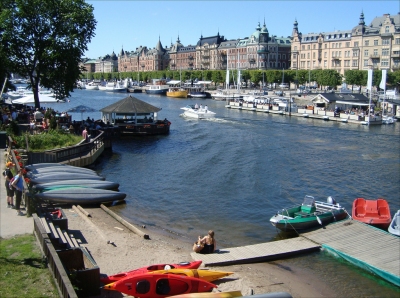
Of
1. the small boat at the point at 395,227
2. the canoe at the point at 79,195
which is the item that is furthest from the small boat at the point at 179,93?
the small boat at the point at 395,227

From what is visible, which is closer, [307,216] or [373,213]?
[307,216]

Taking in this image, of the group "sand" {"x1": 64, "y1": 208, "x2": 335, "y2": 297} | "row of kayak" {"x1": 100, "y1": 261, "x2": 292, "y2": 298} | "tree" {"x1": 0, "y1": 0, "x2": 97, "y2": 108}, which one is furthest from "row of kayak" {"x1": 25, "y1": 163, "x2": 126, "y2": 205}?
"tree" {"x1": 0, "y1": 0, "x2": 97, "y2": 108}

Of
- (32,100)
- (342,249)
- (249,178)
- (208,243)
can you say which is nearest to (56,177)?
(208,243)

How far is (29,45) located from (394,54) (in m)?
103

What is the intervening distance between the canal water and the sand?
906 millimetres

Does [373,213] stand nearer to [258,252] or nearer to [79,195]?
[258,252]

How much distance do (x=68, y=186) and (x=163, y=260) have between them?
1021cm

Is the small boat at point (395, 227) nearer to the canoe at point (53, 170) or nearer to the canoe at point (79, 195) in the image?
the canoe at point (79, 195)

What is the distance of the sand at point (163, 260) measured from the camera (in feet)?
55.7

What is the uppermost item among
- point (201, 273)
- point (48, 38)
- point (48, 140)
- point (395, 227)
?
point (48, 38)

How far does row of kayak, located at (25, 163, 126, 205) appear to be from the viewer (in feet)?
82.9

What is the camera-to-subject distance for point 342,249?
825 inches

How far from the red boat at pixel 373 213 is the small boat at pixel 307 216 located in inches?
41.6

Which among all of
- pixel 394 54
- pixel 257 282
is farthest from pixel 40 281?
pixel 394 54
